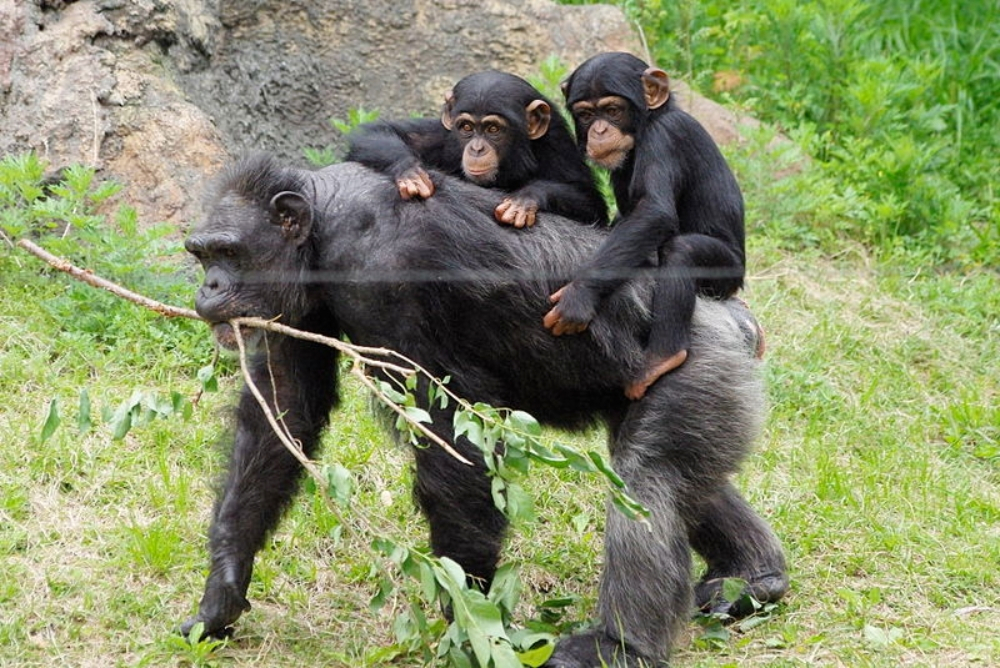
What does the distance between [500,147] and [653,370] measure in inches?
51.4

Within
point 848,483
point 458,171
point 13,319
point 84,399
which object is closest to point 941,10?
point 848,483

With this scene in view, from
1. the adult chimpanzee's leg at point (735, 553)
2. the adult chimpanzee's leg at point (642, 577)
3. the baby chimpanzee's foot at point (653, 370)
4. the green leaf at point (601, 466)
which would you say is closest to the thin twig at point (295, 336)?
the green leaf at point (601, 466)

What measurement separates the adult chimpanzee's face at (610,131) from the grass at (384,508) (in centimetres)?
178

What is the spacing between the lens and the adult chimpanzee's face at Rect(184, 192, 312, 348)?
5.55 meters

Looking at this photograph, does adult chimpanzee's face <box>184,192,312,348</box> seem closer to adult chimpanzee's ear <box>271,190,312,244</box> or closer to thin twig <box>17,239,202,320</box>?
adult chimpanzee's ear <box>271,190,312,244</box>

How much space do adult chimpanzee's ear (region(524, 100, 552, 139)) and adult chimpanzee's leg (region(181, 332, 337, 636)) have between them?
1.41m

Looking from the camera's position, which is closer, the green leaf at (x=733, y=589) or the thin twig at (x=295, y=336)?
the thin twig at (x=295, y=336)

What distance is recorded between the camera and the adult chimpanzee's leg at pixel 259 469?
5.70 m

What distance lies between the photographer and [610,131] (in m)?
6.13

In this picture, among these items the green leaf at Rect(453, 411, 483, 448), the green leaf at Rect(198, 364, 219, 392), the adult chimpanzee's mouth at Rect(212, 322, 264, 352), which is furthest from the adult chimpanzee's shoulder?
the green leaf at Rect(453, 411, 483, 448)

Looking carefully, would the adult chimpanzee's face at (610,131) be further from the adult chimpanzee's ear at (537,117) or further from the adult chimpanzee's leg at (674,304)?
the adult chimpanzee's leg at (674,304)

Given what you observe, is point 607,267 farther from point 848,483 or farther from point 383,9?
point 383,9

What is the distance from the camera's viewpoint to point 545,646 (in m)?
5.35

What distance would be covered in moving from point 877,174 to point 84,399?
23.4 feet
